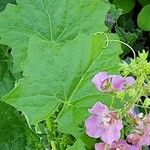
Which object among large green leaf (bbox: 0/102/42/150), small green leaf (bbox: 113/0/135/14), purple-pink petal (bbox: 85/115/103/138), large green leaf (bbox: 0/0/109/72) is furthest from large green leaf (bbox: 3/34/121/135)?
small green leaf (bbox: 113/0/135/14)

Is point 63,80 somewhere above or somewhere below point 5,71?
above

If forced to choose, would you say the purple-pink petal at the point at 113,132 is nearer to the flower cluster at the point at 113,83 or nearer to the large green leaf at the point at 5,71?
the flower cluster at the point at 113,83

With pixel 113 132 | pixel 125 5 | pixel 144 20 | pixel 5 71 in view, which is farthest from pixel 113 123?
pixel 125 5

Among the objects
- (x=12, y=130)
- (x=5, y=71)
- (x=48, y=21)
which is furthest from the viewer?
(x=5, y=71)

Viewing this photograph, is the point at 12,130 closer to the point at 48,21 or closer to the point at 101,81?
the point at 48,21

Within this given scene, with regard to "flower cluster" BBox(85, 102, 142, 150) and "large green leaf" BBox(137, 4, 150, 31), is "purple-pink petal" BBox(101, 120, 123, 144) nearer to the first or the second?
"flower cluster" BBox(85, 102, 142, 150)

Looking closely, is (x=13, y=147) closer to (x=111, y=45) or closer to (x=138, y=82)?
(x=111, y=45)
